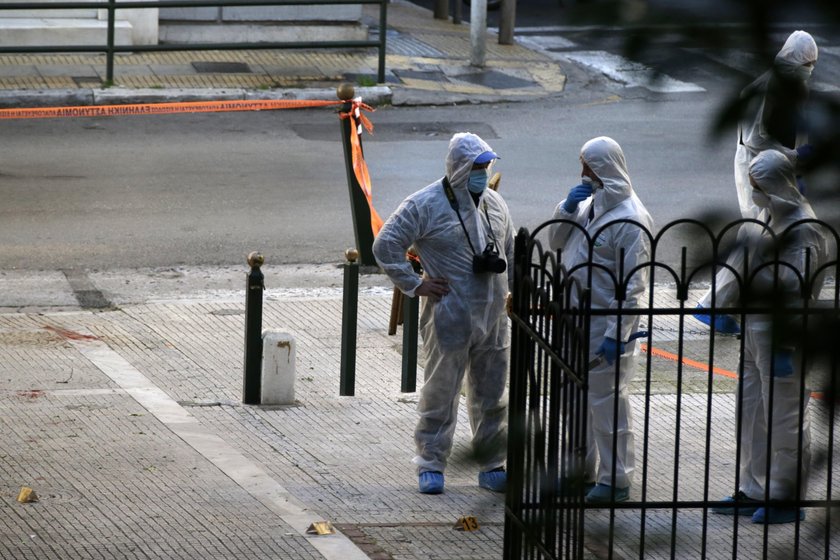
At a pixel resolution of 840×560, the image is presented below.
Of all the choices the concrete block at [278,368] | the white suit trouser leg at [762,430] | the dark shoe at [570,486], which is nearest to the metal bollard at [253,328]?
the concrete block at [278,368]

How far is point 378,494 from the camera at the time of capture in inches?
293

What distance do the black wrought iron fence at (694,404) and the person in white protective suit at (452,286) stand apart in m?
0.61

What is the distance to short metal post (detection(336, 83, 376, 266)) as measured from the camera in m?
11.5

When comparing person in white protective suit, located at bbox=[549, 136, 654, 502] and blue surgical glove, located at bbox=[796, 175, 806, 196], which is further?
person in white protective suit, located at bbox=[549, 136, 654, 502]

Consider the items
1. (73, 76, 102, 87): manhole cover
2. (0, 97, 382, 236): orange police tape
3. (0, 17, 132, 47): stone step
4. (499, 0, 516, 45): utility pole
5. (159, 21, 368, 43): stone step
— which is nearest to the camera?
(0, 97, 382, 236): orange police tape

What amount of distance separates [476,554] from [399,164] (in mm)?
→ 9182

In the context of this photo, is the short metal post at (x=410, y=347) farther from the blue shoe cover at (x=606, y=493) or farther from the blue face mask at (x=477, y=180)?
the blue shoe cover at (x=606, y=493)

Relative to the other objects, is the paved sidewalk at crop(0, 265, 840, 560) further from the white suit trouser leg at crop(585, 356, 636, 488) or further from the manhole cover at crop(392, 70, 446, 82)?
the manhole cover at crop(392, 70, 446, 82)

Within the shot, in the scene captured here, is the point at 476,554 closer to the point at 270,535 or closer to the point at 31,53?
the point at 270,535

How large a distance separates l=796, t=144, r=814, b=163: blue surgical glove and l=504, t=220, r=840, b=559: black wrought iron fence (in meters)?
0.14

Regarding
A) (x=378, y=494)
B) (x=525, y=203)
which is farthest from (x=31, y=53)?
(x=378, y=494)

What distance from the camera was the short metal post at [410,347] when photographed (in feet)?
29.3

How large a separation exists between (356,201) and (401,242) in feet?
14.1

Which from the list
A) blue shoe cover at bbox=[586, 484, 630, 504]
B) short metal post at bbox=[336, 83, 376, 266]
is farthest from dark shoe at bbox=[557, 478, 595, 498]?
short metal post at bbox=[336, 83, 376, 266]
